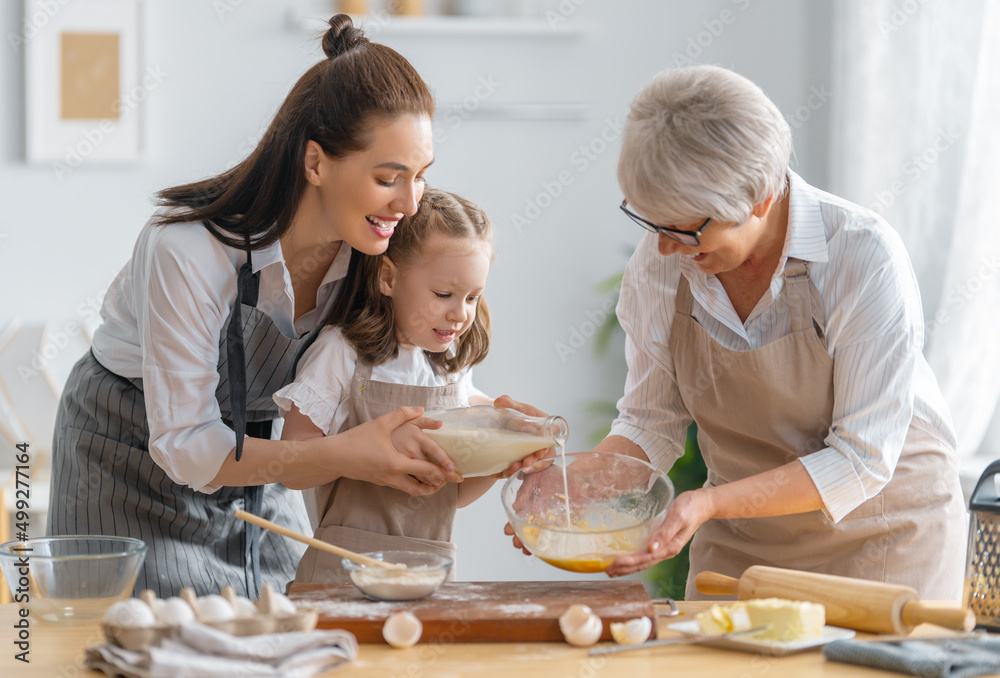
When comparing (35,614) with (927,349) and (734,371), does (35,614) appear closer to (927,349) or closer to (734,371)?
(734,371)

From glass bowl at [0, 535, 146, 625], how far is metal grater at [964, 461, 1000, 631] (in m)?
1.21

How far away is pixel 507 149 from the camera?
3744 mm

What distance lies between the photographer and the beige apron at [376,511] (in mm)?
1841

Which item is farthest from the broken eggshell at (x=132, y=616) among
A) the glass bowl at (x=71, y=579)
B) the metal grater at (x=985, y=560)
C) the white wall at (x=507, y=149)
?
the white wall at (x=507, y=149)

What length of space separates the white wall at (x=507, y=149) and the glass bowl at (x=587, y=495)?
2119mm

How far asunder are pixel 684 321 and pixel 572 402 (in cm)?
205

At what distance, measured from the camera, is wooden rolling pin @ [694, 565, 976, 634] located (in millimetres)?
1328

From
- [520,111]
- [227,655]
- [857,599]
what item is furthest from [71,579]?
[520,111]

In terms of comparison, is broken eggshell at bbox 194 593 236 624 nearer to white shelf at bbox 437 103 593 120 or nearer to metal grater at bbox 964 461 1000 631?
metal grater at bbox 964 461 1000 631

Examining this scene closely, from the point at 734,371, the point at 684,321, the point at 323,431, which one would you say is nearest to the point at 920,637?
the point at 734,371

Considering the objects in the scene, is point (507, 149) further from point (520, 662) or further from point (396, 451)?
point (520, 662)

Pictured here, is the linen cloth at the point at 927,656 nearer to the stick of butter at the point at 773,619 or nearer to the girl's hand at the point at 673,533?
the stick of butter at the point at 773,619

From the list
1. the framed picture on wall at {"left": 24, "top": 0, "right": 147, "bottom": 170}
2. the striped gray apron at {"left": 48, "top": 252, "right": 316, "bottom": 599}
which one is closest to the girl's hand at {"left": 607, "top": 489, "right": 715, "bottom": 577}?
the striped gray apron at {"left": 48, "top": 252, "right": 316, "bottom": 599}

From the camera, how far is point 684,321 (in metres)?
1.81
